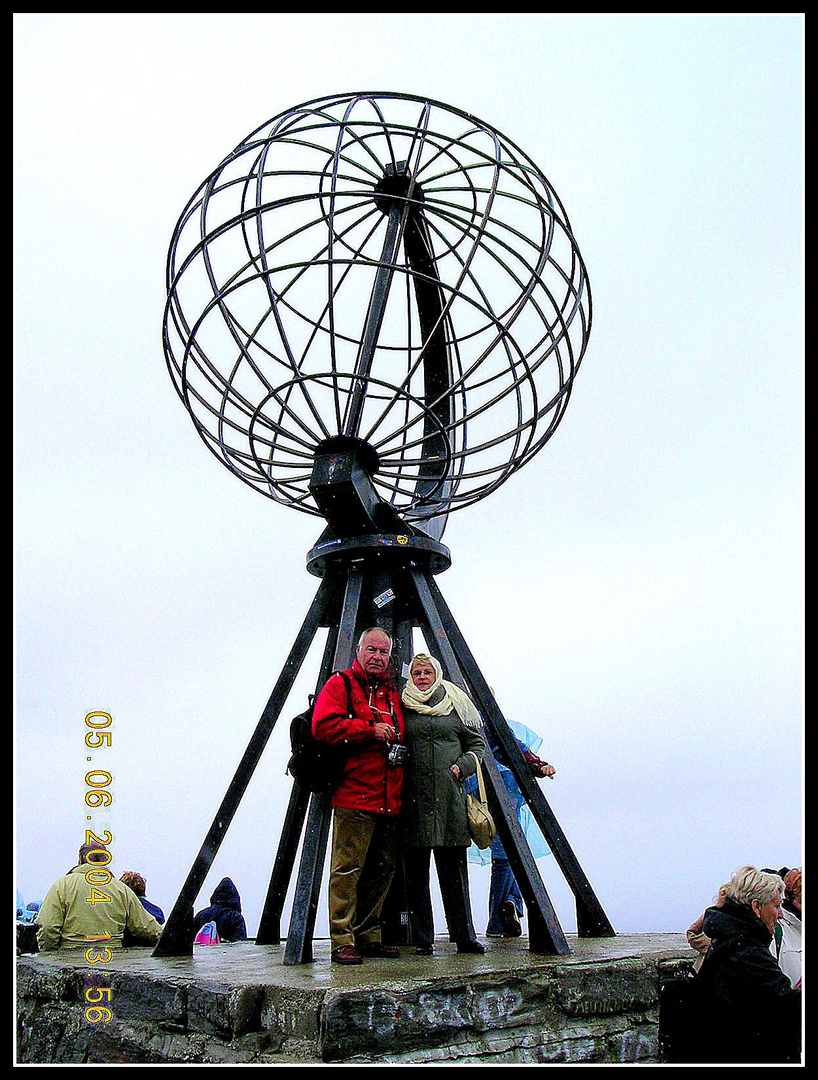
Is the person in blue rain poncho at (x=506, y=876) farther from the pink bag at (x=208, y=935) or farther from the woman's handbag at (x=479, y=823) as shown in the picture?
the pink bag at (x=208, y=935)

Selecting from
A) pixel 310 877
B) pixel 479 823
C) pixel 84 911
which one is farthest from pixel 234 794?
pixel 479 823

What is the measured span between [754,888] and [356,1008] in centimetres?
157

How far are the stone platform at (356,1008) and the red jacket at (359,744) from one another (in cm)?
69

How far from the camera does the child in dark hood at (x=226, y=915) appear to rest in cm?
680

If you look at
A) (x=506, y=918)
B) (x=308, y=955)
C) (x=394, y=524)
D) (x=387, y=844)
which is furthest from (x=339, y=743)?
(x=506, y=918)

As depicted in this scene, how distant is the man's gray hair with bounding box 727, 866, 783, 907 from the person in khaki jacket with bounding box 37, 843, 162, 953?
3.23 meters

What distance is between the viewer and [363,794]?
470 cm

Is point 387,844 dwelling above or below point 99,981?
above

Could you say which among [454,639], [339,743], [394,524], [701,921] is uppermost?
[394,524]

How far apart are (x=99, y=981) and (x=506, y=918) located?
8.09 feet

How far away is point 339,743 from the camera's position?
4.71 meters

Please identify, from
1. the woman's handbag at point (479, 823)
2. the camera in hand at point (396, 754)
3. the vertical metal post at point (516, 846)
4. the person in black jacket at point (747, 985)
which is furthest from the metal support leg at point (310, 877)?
the person in black jacket at point (747, 985)
